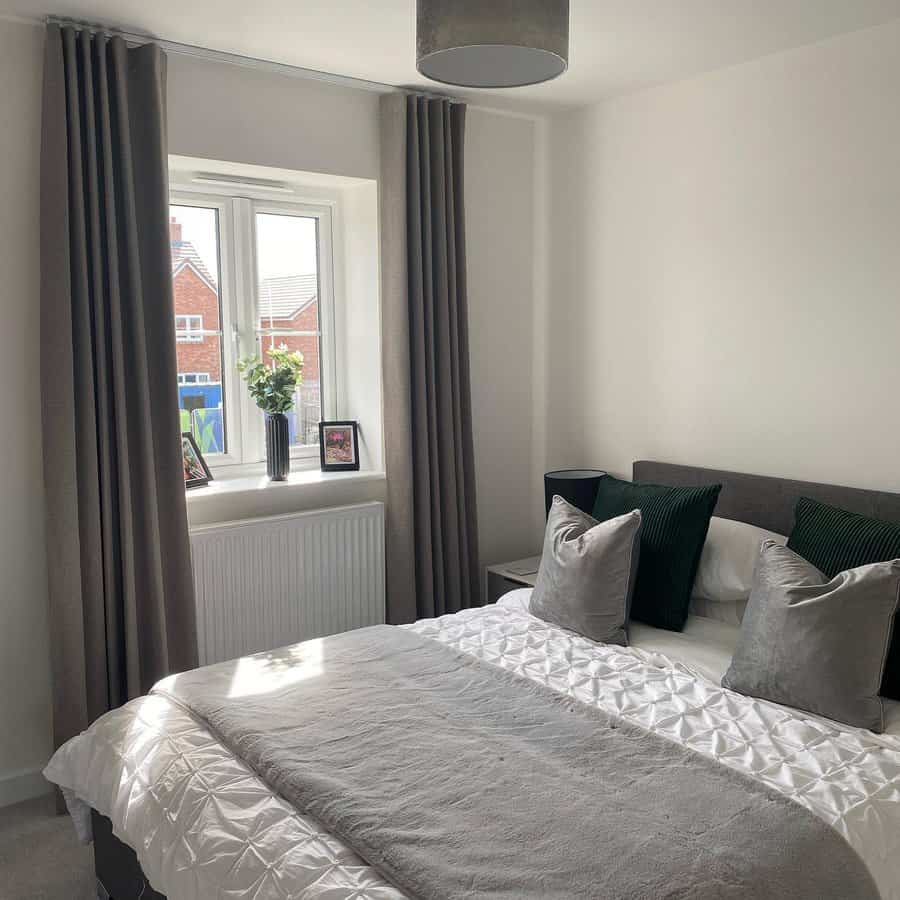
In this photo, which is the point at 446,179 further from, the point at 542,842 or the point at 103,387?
the point at 542,842

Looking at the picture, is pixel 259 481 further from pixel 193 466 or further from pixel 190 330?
pixel 190 330

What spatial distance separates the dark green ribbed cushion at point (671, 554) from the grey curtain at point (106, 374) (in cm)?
159

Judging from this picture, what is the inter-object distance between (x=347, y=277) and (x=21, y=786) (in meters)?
2.34

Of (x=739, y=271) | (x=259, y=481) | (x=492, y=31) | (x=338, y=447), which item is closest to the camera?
(x=492, y=31)

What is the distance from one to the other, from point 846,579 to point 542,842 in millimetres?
1130

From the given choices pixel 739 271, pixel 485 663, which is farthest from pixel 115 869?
pixel 739 271

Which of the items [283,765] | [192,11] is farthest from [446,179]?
[283,765]

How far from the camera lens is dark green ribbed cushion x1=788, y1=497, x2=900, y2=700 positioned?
2.49 meters

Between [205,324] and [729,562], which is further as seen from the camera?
[205,324]

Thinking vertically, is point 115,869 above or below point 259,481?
below

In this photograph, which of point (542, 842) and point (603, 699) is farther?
point (603, 699)

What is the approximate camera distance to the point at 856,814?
1942 mm

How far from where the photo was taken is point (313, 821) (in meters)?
1.95

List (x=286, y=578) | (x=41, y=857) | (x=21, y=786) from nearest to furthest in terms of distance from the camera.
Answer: (x=41, y=857) < (x=21, y=786) < (x=286, y=578)
